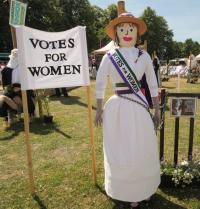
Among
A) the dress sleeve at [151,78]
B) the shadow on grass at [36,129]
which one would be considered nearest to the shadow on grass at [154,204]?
the dress sleeve at [151,78]

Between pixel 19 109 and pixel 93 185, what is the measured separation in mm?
4792

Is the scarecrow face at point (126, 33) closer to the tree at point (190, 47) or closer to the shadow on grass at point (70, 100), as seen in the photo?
the shadow on grass at point (70, 100)

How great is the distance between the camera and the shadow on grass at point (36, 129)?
7.91 meters

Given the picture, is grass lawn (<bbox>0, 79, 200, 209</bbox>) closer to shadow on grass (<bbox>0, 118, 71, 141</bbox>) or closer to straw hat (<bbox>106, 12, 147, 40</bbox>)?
shadow on grass (<bbox>0, 118, 71, 141</bbox>)

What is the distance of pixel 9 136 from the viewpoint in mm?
7832

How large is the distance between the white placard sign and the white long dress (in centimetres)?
61

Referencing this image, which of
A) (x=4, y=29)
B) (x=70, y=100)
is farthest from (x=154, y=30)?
(x=70, y=100)

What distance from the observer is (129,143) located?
381 centimetres

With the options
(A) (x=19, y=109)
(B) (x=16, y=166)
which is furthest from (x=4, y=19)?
(B) (x=16, y=166)

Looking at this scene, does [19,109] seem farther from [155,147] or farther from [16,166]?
[155,147]

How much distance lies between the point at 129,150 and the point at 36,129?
5.02 metres

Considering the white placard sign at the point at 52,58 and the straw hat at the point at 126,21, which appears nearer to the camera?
the straw hat at the point at 126,21

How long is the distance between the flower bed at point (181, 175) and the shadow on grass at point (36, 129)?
346cm

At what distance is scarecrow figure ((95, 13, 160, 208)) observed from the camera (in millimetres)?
3812
